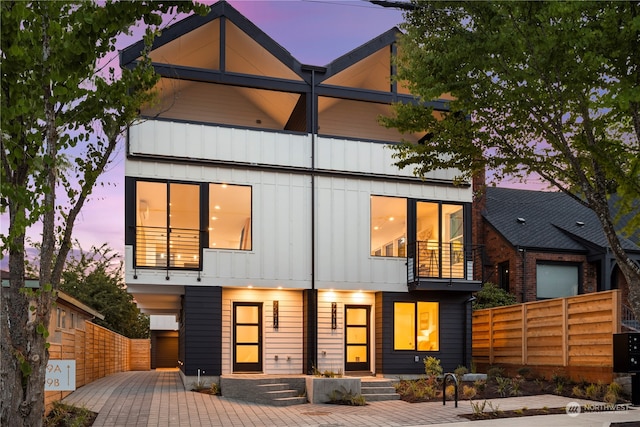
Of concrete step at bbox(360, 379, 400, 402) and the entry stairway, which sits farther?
concrete step at bbox(360, 379, 400, 402)

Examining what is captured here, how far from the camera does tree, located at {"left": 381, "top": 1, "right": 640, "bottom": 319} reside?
884cm

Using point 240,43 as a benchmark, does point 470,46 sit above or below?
below

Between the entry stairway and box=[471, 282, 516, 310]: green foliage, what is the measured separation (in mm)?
8544

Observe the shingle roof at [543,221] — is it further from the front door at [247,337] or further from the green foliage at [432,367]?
the front door at [247,337]

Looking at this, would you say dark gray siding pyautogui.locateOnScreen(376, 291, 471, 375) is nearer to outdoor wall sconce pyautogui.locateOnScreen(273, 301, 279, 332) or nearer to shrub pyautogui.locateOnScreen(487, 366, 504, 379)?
shrub pyautogui.locateOnScreen(487, 366, 504, 379)

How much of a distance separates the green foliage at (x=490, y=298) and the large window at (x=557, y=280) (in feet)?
5.81

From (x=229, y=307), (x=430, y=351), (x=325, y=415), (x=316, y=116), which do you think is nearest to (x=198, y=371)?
(x=229, y=307)

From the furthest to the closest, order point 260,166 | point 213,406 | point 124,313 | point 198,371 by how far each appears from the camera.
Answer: point 124,313 → point 260,166 → point 198,371 → point 213,406

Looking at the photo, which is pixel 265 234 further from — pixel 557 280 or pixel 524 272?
pixel 557 280

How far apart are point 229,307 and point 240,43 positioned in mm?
7537

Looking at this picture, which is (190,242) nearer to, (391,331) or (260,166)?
(260,166)

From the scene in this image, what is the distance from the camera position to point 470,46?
980 cm

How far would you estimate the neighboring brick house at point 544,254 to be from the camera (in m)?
23.6

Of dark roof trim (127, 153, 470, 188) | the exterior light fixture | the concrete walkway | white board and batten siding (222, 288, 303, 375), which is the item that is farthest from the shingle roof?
the concrete walkway
